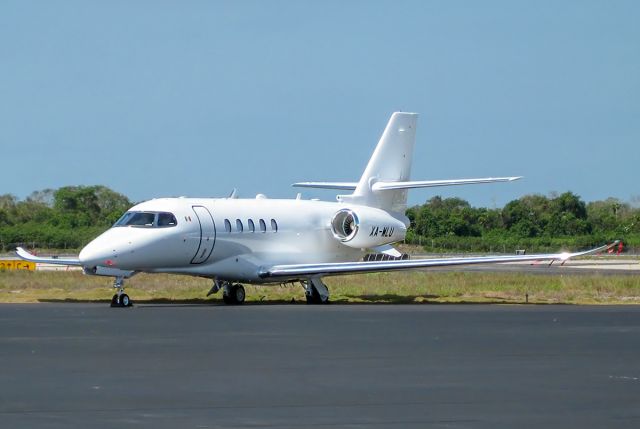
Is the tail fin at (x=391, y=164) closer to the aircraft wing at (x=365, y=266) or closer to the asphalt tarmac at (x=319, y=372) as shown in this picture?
the aircraft wing at (x=365, y=266)

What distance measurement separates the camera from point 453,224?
10112 centimetres

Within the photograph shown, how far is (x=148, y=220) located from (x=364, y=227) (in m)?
7.52

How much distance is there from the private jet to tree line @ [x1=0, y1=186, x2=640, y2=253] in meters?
37.7

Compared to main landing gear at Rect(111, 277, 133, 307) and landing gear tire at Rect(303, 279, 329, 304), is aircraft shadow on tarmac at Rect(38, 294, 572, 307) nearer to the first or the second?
landing gear tire at Rect(303, 279, 329, 304)

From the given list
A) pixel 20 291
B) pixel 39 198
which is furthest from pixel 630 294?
pixel 39 198

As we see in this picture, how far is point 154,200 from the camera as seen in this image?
112 feet

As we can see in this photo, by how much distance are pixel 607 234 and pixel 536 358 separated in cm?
8434

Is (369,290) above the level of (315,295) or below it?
below

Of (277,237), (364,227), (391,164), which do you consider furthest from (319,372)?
(391,164)

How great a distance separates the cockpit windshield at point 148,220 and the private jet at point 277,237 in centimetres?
3

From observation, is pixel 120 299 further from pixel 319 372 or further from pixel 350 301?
pixel 319 372

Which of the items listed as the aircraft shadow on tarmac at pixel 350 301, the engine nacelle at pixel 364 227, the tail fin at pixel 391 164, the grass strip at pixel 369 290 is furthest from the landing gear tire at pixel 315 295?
the tail fin at pixel 391 164

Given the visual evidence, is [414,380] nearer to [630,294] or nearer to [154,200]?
[154,200]

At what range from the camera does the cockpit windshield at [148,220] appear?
32.8m
